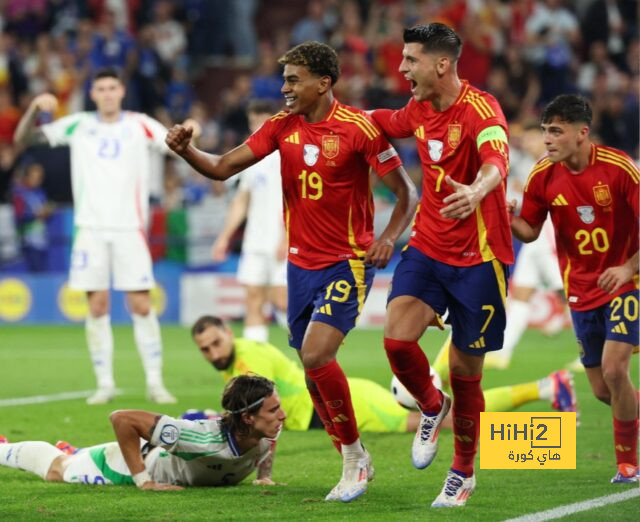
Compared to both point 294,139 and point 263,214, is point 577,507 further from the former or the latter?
point 263,214

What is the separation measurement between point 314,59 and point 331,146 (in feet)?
1.59

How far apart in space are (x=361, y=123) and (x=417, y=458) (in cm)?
186

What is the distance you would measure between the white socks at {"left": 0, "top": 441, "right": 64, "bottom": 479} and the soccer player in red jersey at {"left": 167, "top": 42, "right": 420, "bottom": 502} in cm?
166

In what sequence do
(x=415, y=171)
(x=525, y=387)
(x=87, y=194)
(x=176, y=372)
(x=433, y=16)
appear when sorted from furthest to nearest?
(x=433, y=16) → (x=415, y=171) → (x=176, y=372) → (x=87, y=194) → (x=525, y=387)

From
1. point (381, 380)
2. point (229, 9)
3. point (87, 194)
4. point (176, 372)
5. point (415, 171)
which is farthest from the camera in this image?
point (229, 9)

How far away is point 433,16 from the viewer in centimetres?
2253

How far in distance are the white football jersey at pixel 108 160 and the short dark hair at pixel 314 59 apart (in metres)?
4.39

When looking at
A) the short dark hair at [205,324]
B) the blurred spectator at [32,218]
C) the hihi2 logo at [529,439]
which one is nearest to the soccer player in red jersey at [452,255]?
the hihi2 logo at [529,439]

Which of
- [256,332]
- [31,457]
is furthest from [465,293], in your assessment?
[256,332]

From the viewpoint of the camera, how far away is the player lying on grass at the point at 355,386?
31.5ft

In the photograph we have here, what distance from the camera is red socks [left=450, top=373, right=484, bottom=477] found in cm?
709

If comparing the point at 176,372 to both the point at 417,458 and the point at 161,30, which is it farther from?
the point at 161,30

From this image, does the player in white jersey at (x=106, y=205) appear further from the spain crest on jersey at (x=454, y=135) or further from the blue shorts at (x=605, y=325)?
the spain crest on jersey at (x=454, y=135)

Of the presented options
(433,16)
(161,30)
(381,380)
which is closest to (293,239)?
(381,380)
